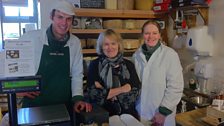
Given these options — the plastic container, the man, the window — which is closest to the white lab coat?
the man

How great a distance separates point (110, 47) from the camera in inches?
65.9

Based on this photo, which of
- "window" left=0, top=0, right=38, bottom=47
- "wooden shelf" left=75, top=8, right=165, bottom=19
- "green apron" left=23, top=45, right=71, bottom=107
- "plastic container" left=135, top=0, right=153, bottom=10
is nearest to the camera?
"green apron" left=23, top=45, right=71, bottom=107

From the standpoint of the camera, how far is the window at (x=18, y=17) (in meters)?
3.63

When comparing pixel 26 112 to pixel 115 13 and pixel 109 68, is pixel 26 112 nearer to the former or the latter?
pixel 109 68

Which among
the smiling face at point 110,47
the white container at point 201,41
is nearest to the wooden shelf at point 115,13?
the white container at point 201,41

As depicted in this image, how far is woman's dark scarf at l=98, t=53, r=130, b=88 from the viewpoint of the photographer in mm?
1652

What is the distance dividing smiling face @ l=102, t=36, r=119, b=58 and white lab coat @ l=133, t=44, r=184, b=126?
0.26 meters

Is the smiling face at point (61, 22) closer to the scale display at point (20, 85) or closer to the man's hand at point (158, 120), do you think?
the scale display at point (20, 85)

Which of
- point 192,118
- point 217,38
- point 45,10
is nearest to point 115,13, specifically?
point 45,10

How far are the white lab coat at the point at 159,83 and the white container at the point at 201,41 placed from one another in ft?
2.12

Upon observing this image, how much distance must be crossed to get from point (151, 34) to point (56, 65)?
0.71 metres

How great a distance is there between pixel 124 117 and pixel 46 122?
0.48 m

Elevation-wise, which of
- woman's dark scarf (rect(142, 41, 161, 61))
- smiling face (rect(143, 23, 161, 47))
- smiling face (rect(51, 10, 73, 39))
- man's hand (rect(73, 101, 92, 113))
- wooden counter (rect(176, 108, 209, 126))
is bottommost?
wooden counter (rect(176, 108, 209, 126))

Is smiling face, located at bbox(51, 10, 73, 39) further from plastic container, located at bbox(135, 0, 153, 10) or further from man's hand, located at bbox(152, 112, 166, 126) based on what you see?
plastic container, located at bbox(135, 0, 153, 10)
